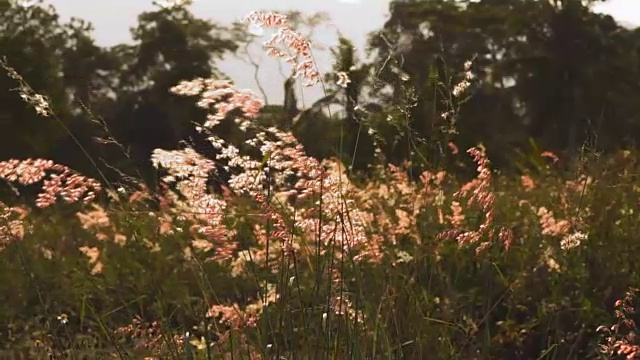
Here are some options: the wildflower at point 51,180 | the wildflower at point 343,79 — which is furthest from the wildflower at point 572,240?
the wildflower at point 51,180

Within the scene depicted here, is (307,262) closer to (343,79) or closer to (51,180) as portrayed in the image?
(343,79)

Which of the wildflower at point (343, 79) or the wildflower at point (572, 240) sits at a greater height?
the wildflower at point (343, 79)

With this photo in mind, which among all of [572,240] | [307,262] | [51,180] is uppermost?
[51,180]

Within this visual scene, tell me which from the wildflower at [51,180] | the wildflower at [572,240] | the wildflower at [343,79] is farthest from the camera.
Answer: the wildflower at [572,240]

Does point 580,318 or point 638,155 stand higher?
point 638,155

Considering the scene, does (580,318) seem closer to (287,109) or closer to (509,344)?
(509,344)

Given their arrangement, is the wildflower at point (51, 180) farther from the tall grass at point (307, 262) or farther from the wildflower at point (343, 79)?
the wildflower at point (343, 79)

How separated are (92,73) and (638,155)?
12.7m

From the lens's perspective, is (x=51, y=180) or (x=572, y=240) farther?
(x=572, y=240)

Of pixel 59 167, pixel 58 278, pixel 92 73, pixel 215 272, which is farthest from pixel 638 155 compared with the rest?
Result: pixel 92 73

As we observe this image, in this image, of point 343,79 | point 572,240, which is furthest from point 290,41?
point 572,240

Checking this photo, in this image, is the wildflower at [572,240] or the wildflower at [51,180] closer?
the wildflower at [51,180]

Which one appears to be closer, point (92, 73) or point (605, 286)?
point (605, 286)

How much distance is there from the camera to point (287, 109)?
7.25 ft
